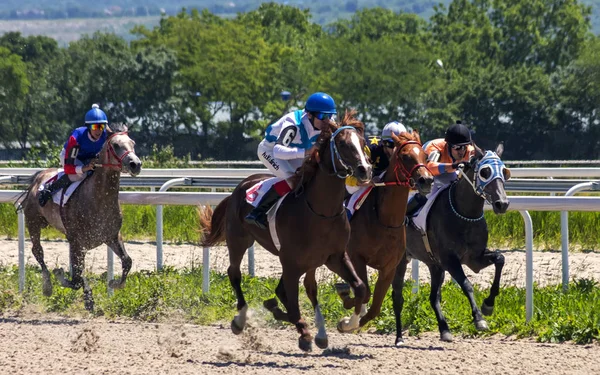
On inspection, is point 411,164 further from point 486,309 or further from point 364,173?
point 486,309

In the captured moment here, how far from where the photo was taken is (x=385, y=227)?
21.8 ft

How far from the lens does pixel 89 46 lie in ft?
158

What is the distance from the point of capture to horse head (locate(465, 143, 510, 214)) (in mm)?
6742

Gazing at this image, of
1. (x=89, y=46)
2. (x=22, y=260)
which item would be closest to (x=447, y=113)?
(x=89, y=46)

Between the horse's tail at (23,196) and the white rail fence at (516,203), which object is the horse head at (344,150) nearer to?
the white rail fence at (516,203)

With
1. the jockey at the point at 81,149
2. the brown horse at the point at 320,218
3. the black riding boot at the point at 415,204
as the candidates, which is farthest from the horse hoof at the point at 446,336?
the jockey at the point at 81,149

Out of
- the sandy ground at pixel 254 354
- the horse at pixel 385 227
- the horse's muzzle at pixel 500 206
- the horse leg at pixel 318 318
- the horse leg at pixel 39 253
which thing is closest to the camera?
the sandy ground at pixel 254 354

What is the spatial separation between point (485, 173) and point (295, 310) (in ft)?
5.17

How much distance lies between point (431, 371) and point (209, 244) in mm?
2762

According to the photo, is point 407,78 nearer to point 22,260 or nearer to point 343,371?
point 22,260

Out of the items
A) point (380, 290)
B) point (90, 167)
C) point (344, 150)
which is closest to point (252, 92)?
point (90, 167)

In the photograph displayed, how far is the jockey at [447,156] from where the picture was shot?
7237 mm

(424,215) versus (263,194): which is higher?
(263,194)

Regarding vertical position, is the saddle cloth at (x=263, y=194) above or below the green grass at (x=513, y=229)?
above
